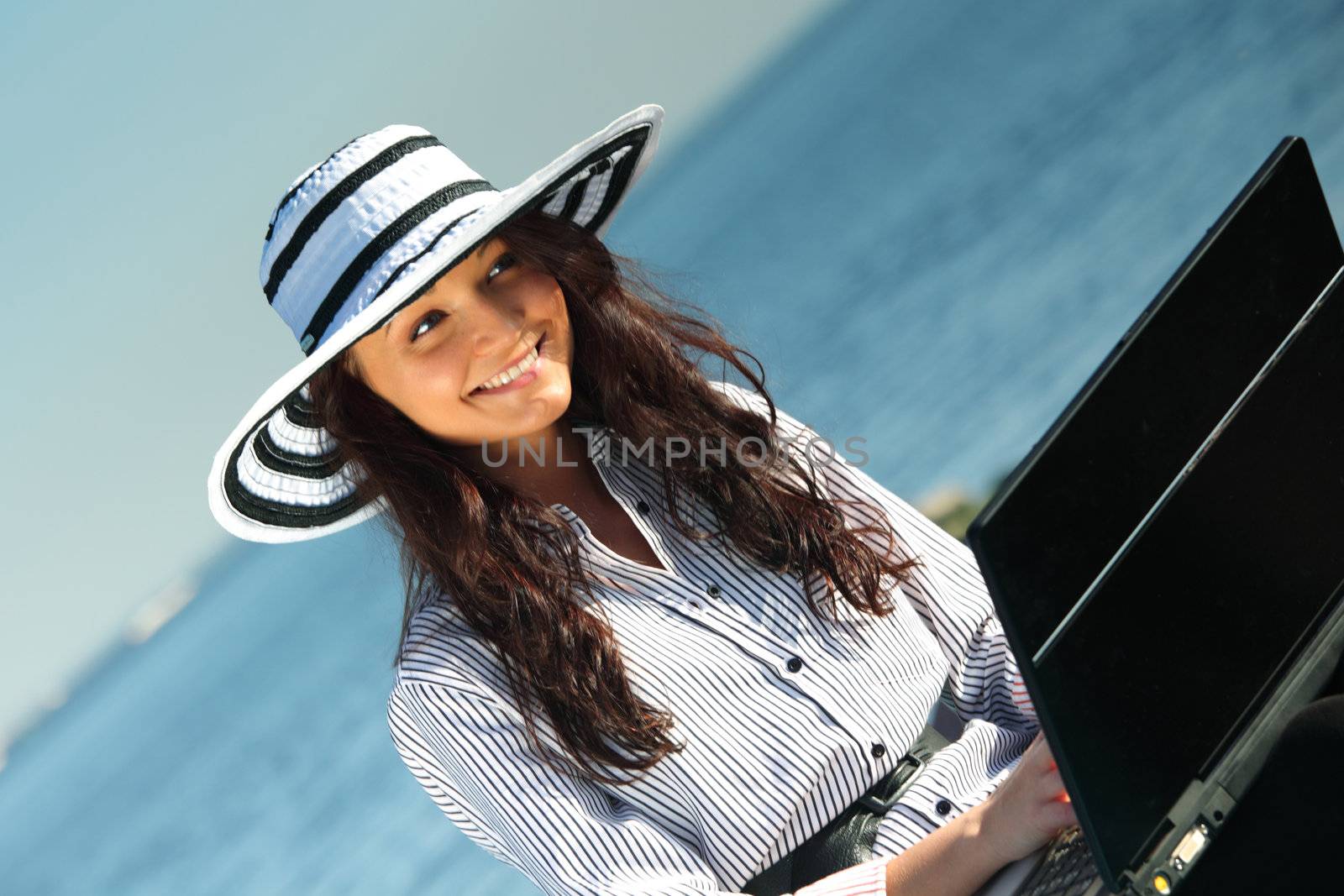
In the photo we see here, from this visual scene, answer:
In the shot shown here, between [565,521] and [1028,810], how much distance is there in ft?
2.21

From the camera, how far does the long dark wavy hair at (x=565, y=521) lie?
1465mm

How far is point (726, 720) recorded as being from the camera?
1.50 meters

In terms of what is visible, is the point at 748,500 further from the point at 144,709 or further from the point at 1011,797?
the point at 144,709

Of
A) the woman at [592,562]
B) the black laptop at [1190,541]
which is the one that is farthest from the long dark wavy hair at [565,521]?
the black laptop at [1190,541]

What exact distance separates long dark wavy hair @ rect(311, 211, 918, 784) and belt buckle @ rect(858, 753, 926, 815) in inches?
7.2

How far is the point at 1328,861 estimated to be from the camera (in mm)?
921

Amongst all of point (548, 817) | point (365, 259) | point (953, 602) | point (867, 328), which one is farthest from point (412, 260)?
point (867, 328)

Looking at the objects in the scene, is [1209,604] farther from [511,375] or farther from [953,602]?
[511,375]

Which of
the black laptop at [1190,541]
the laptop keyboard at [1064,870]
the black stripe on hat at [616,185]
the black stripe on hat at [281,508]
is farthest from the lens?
the black stripe on hat at [616,185]

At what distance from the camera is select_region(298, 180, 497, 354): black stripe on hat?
1413mm

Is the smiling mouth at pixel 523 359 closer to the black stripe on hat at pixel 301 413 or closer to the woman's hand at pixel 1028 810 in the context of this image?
the black stripe on hat at pixel 301 413

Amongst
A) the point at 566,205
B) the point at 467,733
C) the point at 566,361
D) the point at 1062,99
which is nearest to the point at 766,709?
the point at 467,733

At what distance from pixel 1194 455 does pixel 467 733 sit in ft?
2.71

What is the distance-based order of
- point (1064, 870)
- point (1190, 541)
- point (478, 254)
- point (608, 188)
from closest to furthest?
1. point (1190, 541)
2. point (1064, 870)
3. point (478, 254)
4. point (608, 188)
